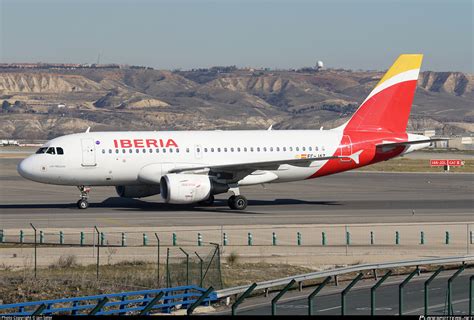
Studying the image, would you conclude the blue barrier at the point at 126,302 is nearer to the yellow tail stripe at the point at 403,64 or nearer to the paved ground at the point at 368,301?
the paved ground at the point at 368,301

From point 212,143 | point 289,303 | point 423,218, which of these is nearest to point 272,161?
point 212,143

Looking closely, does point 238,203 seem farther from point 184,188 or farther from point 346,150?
point 346,150

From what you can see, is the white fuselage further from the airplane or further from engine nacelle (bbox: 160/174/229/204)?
engine nacelle (bbox: 160/174/229/204)

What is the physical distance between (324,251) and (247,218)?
42.6ft

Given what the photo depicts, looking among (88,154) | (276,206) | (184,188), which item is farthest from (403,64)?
(88,154)

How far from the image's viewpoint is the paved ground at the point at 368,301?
2817 cm

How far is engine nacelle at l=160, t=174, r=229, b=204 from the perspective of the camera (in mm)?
55719

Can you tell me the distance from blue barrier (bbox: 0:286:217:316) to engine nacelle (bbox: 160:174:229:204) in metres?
24.3

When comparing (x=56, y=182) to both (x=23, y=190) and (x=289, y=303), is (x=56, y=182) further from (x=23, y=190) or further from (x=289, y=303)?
(x=289, y=303)

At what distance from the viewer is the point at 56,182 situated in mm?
57750

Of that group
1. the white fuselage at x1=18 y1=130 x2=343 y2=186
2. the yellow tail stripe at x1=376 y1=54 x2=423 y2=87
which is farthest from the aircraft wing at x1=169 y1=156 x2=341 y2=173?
the yellow tail stripe at x1=376 y1=54 x2=423 y2=87

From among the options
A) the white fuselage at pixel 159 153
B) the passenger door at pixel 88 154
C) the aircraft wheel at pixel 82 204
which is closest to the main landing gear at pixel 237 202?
the white fuselage at pixel 159 153

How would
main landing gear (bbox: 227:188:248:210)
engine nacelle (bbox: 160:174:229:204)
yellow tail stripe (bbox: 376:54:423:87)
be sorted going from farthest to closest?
yellow tail stripe (bbox: 376:54:423:87)
main landing gear (bbox: 227:188:248:210)
engine nacelle (bbox: 160:174:229:204)

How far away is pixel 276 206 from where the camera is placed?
61594mm
